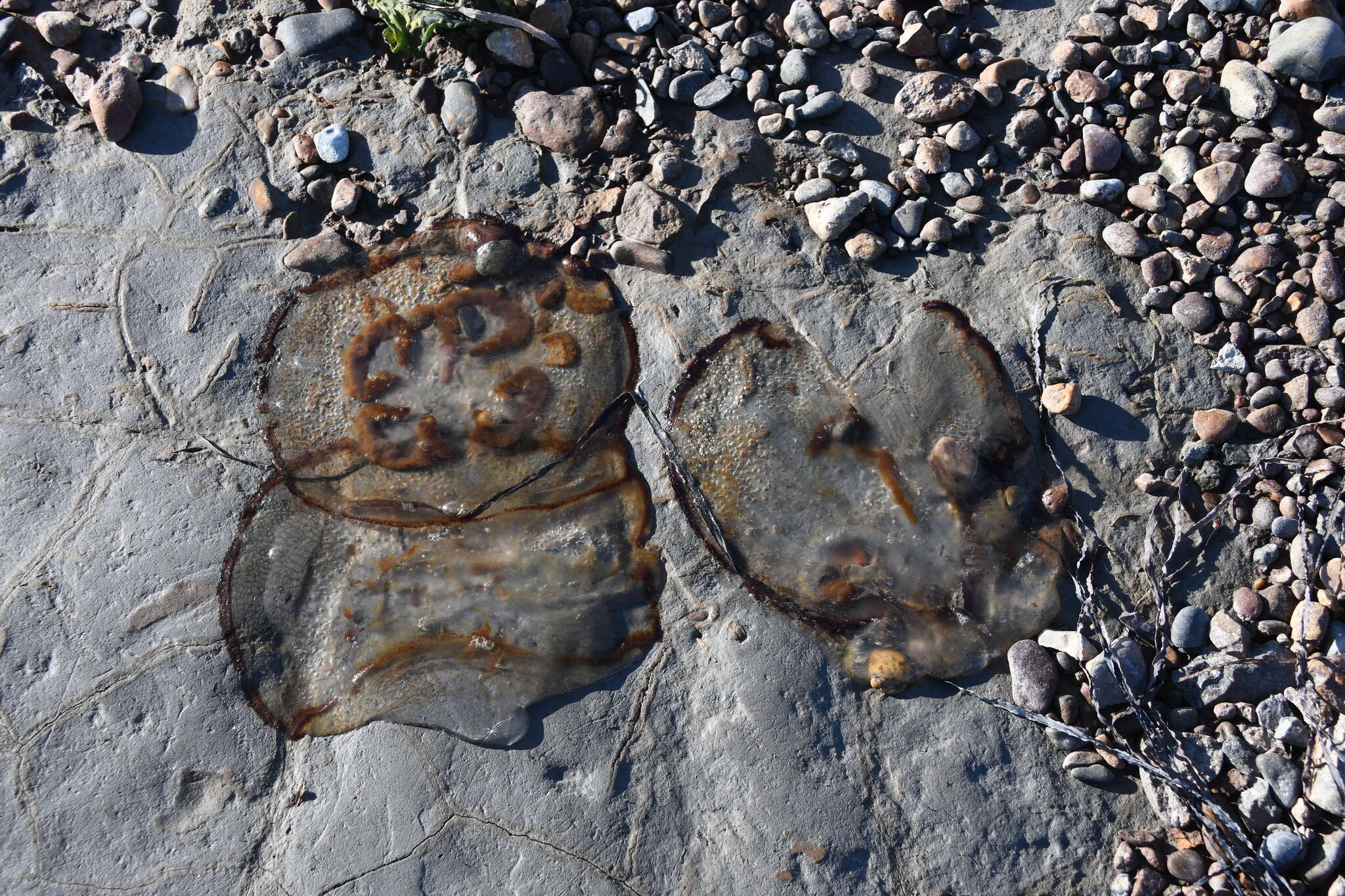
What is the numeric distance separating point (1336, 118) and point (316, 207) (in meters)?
3.07

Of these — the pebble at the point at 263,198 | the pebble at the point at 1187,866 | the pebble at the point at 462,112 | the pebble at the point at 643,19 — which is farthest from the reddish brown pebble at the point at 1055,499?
the pebble at the point at 263,198

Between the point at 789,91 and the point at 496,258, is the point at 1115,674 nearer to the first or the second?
the point at 789,91

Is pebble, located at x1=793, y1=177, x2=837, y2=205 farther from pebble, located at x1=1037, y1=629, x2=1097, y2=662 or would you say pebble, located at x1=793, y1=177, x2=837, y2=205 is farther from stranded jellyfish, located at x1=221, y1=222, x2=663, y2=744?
pebble, located at x1=1037, y1=629, x2=1097, y2=662

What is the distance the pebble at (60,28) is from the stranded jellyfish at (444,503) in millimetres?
1273

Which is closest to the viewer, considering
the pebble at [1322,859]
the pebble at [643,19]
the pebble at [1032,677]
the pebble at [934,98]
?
the pebble at [1322,859]

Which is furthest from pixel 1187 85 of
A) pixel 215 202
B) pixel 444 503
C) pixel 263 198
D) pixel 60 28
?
pixel 60 28

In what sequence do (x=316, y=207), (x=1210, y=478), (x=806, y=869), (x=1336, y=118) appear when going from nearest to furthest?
(x=806, y=869) < (x=1210, y=478) < (x=1336, y=118) < (x=316, y=207)

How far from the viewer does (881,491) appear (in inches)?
103

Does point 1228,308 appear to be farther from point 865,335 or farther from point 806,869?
point 806,869

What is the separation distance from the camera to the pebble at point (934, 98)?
2.88 metres

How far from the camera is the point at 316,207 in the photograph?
2.95 m

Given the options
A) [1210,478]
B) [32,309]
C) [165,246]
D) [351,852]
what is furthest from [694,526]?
[32,309]

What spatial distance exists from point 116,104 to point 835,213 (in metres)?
2.30

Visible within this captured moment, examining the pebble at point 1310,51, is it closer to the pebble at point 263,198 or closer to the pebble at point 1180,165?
the pebble at point 1180,165
